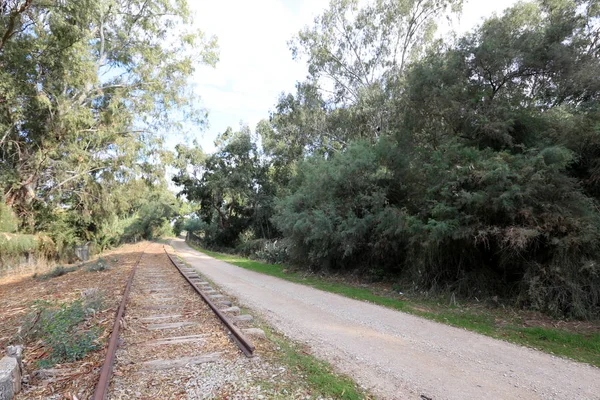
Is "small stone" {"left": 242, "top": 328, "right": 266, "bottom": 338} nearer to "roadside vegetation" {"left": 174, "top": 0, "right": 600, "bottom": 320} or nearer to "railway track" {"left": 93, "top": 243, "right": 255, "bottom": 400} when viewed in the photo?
"railway track" {"left": 93, "top": 243, "right": 255, "bottom": 400}

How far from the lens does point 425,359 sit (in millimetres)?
5121

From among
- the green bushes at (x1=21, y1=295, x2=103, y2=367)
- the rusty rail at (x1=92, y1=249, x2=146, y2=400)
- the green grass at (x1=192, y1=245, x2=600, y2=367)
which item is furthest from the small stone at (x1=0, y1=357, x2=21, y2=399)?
the green grass at (x1=192, y1=245, x2=600, y2=367)

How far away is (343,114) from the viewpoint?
23141 millimetres

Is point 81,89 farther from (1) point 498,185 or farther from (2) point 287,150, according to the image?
(1) point 498,185

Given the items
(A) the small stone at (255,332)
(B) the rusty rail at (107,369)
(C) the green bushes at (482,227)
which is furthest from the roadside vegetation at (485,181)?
(B) the rusty rail at (107,369)

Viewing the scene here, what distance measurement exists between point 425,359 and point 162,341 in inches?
165

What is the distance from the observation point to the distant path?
13.8ft

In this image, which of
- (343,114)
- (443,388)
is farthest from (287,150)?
(443,388)

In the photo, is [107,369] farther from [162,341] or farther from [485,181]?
[485,181]

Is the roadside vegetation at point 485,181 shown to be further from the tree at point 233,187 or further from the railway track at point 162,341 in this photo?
the tree at point 233,187

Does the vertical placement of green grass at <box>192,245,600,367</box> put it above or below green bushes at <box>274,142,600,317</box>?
below

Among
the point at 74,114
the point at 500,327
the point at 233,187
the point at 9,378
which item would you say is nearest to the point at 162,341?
the point at 9,378

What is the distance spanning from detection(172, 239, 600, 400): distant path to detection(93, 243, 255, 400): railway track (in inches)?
48.1

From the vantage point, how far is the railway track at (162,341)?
396cm
